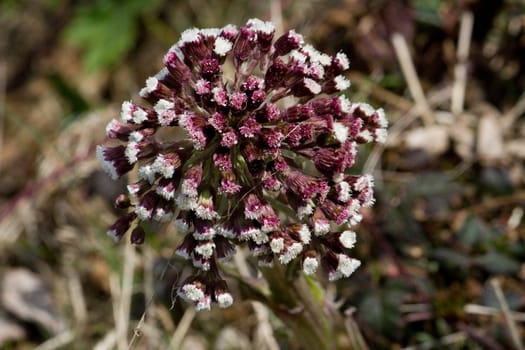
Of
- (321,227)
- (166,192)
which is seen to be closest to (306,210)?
(321,227)

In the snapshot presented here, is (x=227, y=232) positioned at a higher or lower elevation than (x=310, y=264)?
higher

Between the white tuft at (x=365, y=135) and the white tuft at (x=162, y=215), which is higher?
the white tuft at (x=162, y=215)

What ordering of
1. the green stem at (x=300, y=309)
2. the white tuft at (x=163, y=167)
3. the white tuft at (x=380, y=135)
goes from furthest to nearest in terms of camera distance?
1. the green stem at (x=300, y=309)
2. the white tuft at (x=380, y=135)
3. the white tuft at (x=163, y=167)

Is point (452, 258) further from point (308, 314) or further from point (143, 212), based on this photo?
Answer: point (143, 212)

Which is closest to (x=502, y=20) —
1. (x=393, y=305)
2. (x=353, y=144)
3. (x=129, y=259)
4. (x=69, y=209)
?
(x=393, y=305)

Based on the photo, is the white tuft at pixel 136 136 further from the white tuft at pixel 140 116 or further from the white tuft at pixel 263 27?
the white tuft at pixel 263 27

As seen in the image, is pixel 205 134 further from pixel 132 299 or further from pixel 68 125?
pixel 68 125

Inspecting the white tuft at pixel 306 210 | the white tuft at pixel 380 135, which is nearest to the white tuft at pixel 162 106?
the white tuft at pixel 306 210
